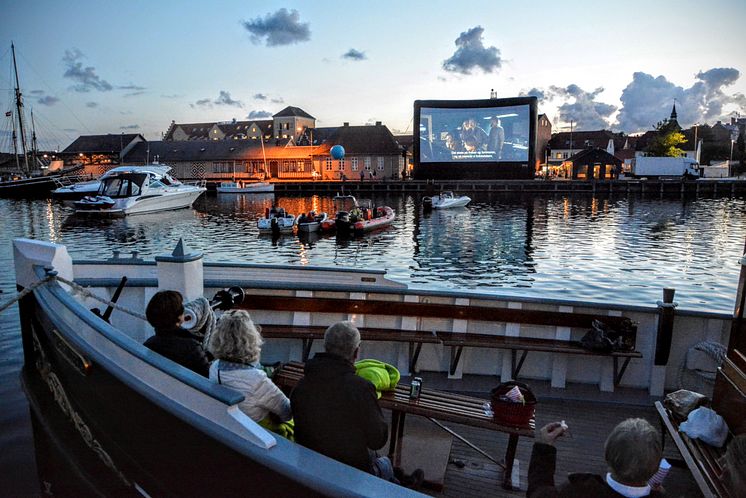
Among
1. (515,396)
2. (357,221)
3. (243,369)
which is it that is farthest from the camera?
(357,221)

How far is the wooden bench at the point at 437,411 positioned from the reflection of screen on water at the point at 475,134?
6220 centimetres

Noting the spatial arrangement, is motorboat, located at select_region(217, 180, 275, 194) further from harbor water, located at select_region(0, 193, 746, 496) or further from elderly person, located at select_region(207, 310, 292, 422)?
elderly person, located at select_region(207, 310, 292, 422)

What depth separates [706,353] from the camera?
564 cm

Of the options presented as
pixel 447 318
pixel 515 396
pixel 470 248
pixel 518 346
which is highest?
pixel 515 396

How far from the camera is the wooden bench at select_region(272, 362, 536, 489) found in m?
3.83

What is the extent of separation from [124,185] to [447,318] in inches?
1674

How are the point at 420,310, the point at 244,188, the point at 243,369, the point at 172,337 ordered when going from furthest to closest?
1. the point at 244,188
2. the point at 420,310
3. the point at 172,337
4. the point at 243,369

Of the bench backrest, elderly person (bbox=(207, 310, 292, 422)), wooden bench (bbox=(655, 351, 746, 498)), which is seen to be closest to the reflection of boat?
the bench backrest

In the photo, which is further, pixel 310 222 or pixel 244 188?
pixel 244 188

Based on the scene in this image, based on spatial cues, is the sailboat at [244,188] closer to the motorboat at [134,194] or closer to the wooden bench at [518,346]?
the motorboat at [134,194]

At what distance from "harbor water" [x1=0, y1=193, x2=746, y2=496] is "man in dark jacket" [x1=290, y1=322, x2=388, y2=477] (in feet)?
12.1

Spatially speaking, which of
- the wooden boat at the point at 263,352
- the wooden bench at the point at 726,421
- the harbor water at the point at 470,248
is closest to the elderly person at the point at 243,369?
the wooden boat at the point at 263,352

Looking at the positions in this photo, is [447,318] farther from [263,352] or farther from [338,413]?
[338,413]

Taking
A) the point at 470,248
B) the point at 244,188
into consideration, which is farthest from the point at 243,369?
the point at 244,188
